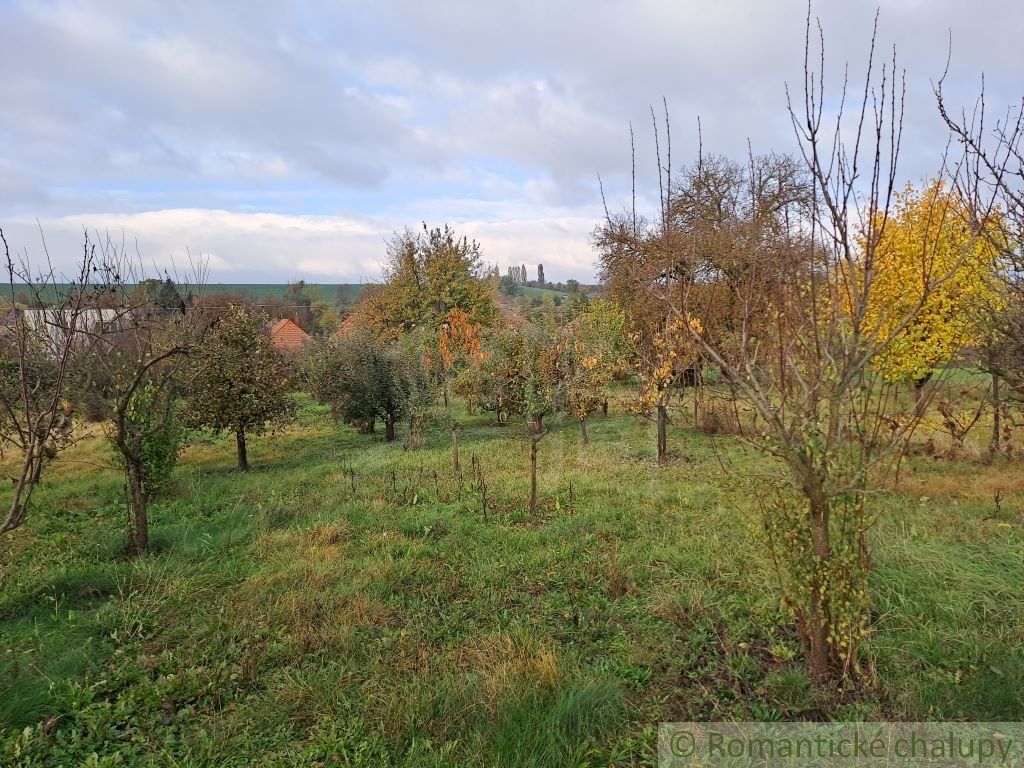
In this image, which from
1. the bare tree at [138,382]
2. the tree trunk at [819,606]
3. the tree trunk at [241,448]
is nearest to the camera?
the tree trunk at [819,606]

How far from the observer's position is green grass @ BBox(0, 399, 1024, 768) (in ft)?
9.29

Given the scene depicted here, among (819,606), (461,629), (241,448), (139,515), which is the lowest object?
(461,629)

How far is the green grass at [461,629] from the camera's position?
2832mm

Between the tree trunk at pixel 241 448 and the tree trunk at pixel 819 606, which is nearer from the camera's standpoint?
the tree trunk at pixel 819 606

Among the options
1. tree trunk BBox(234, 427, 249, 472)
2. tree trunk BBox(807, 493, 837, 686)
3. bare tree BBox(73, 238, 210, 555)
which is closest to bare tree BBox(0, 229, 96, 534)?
bare tree BBox(73, 238, 210, 555)

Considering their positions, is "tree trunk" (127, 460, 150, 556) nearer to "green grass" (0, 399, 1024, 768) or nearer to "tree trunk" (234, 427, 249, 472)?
"green grass" (0, 399, 1024, 768)

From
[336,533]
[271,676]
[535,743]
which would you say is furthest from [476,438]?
[535,743]

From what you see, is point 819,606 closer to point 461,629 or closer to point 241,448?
point 461,629

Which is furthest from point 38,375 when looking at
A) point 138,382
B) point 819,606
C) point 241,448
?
point 819,606

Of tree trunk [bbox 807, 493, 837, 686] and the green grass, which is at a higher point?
tree trunk [bbox 807, 493, 837, 686]

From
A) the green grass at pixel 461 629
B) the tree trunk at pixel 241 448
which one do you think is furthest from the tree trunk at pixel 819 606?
the tree trunk at pixel 241 448

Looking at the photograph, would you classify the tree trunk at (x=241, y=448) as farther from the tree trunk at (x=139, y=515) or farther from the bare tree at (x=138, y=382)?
the tree trunk at (x=139, y=515)

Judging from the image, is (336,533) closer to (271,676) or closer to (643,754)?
(271,676)

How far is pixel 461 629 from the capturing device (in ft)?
12.8
